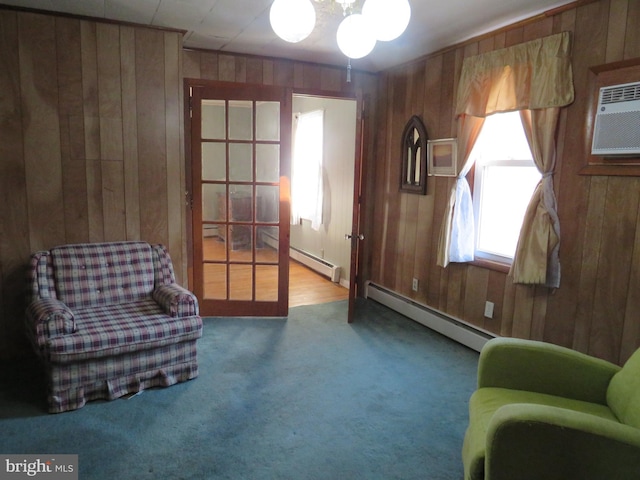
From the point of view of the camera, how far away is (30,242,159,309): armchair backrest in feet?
9.96

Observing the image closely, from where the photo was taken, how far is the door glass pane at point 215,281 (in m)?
4.20

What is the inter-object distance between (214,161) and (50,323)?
2.01 meters

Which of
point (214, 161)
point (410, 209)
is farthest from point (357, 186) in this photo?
point (214, 161)

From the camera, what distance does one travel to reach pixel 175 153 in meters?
3.74

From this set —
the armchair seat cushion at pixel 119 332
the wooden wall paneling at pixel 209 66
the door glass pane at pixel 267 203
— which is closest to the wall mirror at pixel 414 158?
the door glass pane at pixel 267 203

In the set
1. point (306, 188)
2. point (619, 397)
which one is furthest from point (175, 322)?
point (306, 188)

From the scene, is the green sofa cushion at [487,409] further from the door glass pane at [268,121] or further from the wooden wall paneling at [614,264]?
the door glass pane at [268,121]

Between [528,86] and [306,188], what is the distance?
11.9 ft

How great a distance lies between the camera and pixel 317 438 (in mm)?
2396

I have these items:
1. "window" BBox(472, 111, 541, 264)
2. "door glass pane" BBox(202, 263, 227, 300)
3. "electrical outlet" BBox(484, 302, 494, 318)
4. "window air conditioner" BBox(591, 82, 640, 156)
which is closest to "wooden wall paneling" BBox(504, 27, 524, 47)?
"window" BBox(472, 111, 541, 264)

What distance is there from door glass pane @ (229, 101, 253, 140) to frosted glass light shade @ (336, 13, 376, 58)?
7.17ft

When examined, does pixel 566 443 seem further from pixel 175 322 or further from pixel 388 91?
pixel 388 91

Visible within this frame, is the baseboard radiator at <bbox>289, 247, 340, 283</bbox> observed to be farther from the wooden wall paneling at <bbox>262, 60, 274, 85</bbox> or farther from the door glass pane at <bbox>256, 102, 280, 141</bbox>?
the wooden wall paneling at <bbox>262, 60, 274, 85</bbox>

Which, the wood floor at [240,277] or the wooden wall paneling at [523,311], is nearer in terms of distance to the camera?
the wooden wall paneling at [523,311]
